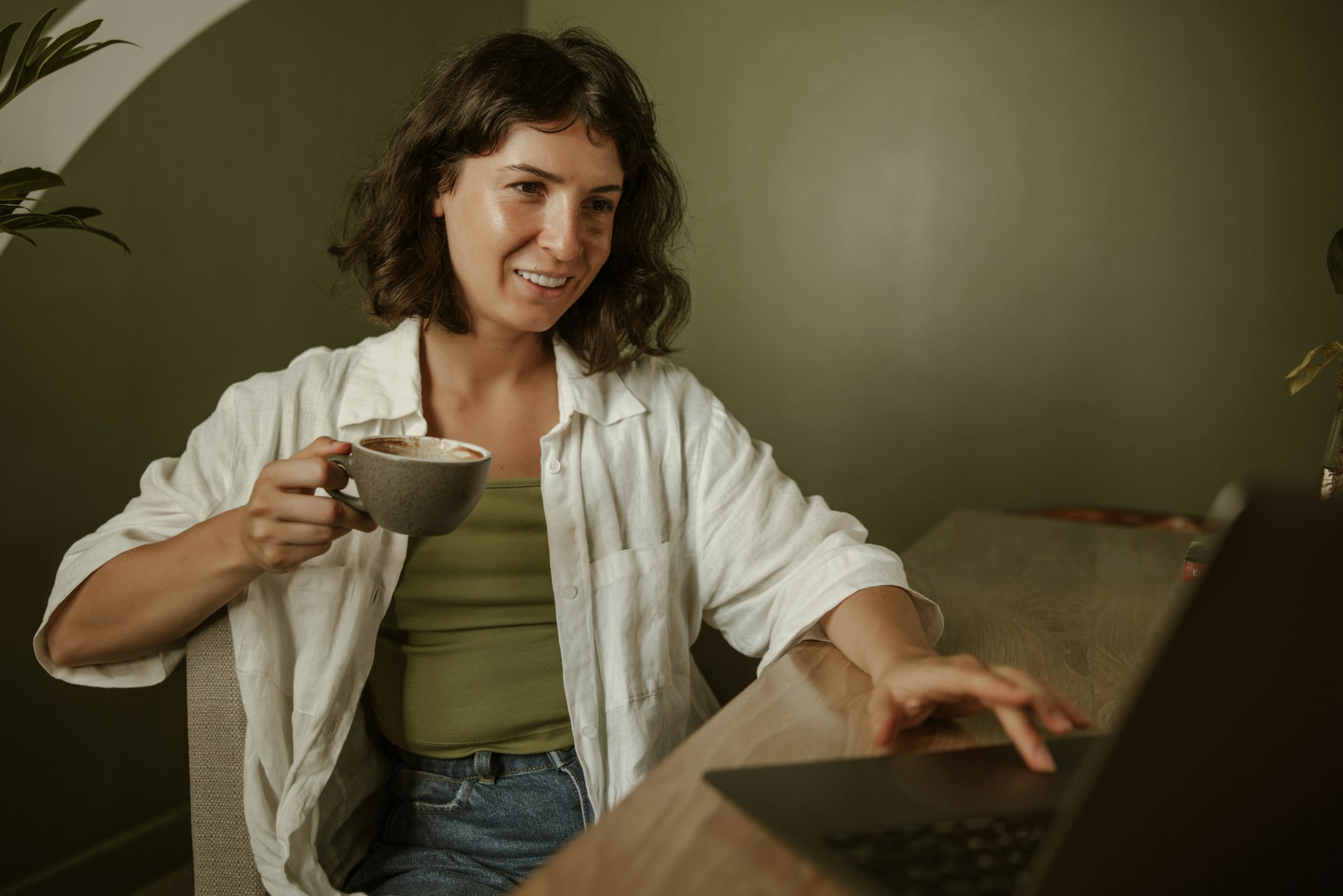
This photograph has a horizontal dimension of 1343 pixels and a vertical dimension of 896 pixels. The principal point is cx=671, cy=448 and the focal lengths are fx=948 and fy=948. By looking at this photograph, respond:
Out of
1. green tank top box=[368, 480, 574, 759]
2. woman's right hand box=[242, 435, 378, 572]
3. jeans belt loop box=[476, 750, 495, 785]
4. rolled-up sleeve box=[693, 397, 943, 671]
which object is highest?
woman's right hand box=[242, 435, 378, 572]

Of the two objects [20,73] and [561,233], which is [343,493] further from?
[20,73]

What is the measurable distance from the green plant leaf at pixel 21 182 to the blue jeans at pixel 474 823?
81cm

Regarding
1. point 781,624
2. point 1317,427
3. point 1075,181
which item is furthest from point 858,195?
point 781,624

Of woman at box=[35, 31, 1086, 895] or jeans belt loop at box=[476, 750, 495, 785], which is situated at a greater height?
woman at box=[35, 31, 1086, 895]

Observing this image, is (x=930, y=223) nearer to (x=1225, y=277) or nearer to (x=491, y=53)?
(x=1225, y=277)

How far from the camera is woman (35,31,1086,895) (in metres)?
0.97

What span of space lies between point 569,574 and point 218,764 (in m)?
0.41

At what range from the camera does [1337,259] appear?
4.58 feet

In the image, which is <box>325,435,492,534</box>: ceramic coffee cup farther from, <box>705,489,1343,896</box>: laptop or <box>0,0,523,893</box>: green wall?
<box>0,0,523,893</box>: green wall

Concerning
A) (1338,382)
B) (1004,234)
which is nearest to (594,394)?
(1338,382)

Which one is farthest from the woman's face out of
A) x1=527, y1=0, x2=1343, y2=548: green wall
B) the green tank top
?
x1=527, y1=0, x2=1343, y2=548: green wall

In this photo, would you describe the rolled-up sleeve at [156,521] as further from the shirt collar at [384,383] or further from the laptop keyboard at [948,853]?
the laptop keyboard at [948,853]

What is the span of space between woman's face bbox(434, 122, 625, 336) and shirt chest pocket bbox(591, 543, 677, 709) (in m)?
0.32

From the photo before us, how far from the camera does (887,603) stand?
95 cm
